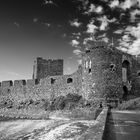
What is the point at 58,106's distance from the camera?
18.5 meters

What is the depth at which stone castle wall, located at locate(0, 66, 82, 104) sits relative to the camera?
21000mm

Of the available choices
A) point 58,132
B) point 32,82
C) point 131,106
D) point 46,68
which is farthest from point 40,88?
point 58,132

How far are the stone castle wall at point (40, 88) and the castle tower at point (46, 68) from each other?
4.67 m

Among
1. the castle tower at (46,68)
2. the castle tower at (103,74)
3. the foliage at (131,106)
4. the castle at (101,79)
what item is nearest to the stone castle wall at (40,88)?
the castle at (101,79)

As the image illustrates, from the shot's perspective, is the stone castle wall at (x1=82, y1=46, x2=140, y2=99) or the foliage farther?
the stone castle wall at (x1=82, y1=46, x2=140, y2=99)

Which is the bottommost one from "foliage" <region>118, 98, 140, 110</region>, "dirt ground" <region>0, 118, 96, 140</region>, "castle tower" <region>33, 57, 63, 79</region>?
"dirt ground" <region>0, 118, 96, 140</region>

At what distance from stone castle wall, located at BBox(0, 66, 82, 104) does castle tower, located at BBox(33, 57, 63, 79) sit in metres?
4.67

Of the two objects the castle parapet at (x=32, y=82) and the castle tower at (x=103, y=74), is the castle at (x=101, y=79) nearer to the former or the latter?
the castle tower at (x=103, y=74)

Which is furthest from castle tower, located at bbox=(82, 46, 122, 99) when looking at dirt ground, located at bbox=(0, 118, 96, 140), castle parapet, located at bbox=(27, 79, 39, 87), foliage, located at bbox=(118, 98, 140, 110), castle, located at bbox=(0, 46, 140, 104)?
castle parapet, located at bbox=(27, 79, 39, 87)

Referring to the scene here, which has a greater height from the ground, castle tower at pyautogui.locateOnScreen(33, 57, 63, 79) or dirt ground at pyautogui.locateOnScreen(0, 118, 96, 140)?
castle tower at pyautogui.locateOnScreen(33, 57, 63, 79)

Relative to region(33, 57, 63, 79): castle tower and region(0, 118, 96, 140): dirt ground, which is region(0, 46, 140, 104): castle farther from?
region(0, 118, 96, 140): dirt ground

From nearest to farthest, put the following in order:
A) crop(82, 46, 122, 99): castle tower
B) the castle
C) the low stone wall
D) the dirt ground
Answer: the dirt ground
crop(82, 46, 122, 99): castle tower
the castle
the low stone wall

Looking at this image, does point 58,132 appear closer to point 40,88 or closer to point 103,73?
point 103,73

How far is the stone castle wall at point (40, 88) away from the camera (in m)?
21.0
